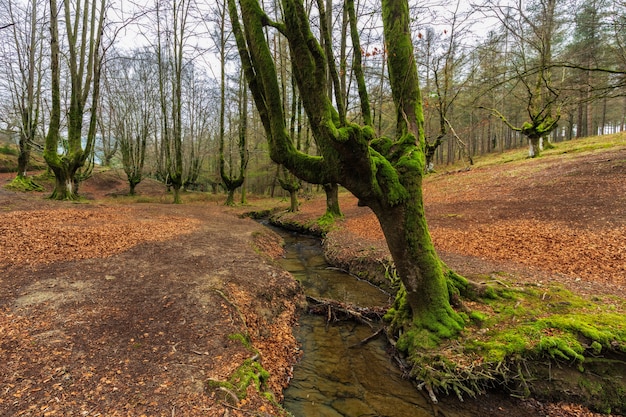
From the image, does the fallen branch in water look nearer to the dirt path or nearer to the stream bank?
the dirt path

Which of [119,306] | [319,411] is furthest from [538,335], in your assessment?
[119,306]

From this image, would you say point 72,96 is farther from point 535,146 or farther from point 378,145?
point 535,146

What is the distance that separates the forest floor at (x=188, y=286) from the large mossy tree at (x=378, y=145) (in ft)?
4.85

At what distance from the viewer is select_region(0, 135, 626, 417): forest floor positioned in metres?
3.04

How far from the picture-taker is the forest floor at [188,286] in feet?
9.96

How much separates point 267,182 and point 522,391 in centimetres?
3640

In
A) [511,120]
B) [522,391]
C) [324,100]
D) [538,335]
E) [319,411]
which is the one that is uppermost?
[511,120]

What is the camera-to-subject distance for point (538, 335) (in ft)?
13.0

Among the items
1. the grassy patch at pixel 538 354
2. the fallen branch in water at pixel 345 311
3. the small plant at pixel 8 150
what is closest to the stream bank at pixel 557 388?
the grassy patch at pixel 538 354

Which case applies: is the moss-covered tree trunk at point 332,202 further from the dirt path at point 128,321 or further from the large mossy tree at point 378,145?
the large mossy tree at point 378,145

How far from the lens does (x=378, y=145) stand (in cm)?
464

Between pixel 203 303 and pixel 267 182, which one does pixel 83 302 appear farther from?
pixel 267 182

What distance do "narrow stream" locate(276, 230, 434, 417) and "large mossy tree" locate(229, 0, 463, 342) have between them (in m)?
0.69

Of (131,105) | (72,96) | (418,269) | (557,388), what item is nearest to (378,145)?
(418,269)
